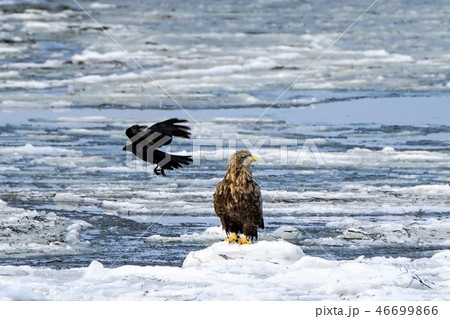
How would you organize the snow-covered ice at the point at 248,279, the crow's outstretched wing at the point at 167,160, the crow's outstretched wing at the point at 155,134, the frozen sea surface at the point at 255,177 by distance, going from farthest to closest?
the crow's outstretched wing at the point at 167,160, the crow's outstretched wing at the point at 155,134, the frozen sea surface at the point at 255,177, the snow-covered ice at the point at 248,279

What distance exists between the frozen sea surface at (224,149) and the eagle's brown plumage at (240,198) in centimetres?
28

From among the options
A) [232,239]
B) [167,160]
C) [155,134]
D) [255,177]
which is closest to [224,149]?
[255,177]

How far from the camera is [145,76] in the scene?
1527cm

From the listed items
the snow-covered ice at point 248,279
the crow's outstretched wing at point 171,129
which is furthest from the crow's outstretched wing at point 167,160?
the snow-covered ice at point 248,279

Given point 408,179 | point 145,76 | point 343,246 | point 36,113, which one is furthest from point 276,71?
point 343,246

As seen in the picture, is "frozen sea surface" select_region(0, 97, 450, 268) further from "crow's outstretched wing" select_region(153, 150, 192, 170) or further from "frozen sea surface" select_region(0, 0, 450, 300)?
"crow's outstretched wing" select_region(153, 150, 192, 170)

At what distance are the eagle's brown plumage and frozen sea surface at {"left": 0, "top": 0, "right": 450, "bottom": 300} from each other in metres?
0.28

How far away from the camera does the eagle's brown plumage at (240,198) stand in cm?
673

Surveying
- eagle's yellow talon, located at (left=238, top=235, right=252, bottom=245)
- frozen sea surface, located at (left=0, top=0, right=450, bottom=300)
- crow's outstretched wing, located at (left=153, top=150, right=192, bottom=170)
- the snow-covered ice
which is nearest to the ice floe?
frozen sea surface, located at (left=0, top=0, right=450, bottom=300)

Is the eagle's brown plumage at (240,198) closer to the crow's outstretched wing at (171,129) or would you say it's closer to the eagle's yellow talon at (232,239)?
the eagle's yellow talon at (232,239)

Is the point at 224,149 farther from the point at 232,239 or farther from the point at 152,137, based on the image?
the point at 232,239

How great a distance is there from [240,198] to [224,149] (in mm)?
4044

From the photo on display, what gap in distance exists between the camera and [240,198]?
6.77 metres

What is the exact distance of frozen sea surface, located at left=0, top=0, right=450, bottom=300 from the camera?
6.07 m
